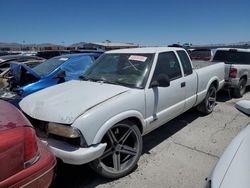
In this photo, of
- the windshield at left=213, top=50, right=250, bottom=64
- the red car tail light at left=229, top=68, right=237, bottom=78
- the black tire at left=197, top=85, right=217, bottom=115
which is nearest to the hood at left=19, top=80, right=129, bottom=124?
the black tire at left=197, top=85, right=217, bottom=115

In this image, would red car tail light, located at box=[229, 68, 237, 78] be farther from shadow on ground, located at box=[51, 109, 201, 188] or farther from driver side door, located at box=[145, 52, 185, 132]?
shadow on ground, located at box=[51, 109, 201, 188]

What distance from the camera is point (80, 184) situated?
3047 millimetres

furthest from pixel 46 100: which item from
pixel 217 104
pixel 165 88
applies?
pixel 217 104

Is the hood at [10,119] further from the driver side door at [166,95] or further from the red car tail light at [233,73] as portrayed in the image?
the red car tail light at [233,73]

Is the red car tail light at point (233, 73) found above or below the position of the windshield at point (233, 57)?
below

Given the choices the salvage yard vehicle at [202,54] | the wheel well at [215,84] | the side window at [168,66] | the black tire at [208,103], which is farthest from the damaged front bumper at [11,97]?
the salvage yard vehicle at [202,54]

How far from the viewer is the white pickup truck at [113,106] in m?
2.64

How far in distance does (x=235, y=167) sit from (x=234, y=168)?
16 mm

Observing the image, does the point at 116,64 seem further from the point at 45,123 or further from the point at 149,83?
the point at 45,123

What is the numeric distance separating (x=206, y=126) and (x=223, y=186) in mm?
3590

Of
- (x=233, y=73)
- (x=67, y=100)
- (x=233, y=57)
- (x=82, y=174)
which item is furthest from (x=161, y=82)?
(x=233, y=57)

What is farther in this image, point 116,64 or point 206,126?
point 206,126

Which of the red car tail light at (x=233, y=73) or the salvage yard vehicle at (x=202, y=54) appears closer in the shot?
the red car tail light at (x=233, y=73)

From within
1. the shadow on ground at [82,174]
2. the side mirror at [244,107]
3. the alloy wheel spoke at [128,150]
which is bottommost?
the shadow on ground at [82,174]
